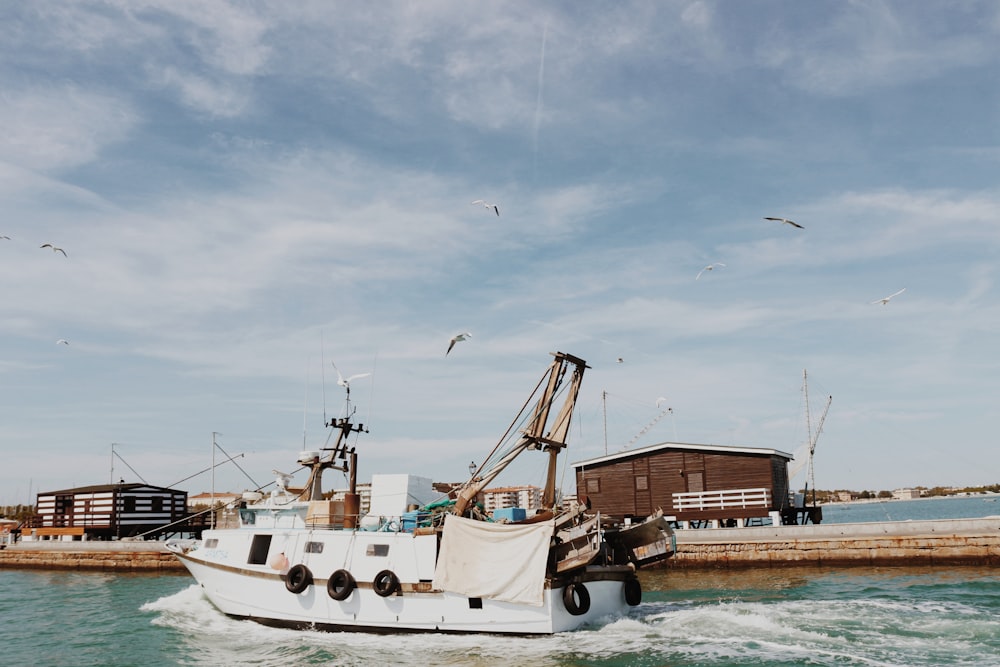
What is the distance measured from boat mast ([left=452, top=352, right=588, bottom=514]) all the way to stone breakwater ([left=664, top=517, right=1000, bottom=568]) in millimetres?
18905

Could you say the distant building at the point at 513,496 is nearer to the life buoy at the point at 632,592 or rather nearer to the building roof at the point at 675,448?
the building roof at the point at 675,448

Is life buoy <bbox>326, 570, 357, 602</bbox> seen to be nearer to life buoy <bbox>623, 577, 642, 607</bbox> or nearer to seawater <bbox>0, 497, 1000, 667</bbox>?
seawater <bbox>0, 497, 1000, 667</bbox>

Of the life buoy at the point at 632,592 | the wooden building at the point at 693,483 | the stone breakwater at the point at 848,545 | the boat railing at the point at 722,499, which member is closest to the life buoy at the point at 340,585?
the life buoy at the point at 632,592

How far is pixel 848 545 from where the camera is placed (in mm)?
37844

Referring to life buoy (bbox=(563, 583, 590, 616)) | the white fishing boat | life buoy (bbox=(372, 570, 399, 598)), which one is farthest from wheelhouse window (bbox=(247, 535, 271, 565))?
life buoy (bbox=(563, 583, 590, 616))

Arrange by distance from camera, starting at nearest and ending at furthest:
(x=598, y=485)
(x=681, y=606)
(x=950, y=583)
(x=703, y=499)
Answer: (x=681, y=606), (x=950, y=583), (x=703, y=499), (x=598, y=485)

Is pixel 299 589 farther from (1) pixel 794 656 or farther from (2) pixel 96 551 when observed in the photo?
(2) pixel 96 551

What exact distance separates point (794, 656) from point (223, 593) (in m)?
19.6

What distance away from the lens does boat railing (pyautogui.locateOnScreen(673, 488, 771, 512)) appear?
43969mm

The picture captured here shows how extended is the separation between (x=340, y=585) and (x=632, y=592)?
31.6 ft

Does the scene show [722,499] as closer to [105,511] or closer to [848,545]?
[848,545]

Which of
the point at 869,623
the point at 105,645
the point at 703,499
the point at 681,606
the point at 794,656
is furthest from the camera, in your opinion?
the point at 703,499

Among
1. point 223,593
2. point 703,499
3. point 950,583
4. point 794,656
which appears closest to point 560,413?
point 794,656

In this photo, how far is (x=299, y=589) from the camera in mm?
23719
